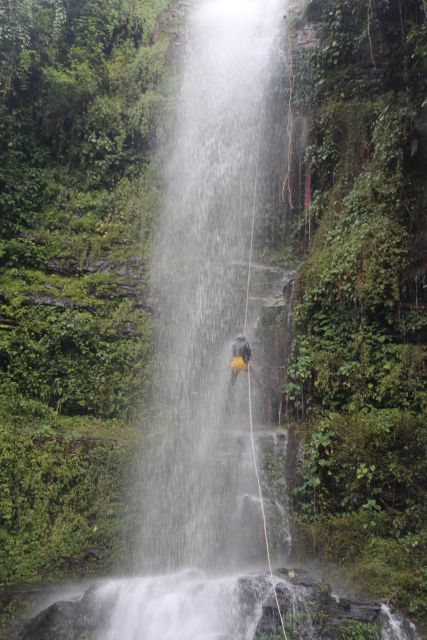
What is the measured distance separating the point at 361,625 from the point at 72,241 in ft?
30.8

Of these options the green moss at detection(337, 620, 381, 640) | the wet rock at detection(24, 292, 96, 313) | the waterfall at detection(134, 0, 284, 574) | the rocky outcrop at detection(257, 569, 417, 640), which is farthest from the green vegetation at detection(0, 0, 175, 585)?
the green moss at detection(337, 620, 381, 640)

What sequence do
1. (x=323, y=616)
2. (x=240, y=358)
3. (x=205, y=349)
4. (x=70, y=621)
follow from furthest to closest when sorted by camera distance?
(x=205, y=349) → (x=240, y=358) → (x=70, y=621) → (x=323, y=616)

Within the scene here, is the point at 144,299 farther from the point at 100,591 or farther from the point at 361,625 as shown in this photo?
the point at 361,625

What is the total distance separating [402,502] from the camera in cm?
637

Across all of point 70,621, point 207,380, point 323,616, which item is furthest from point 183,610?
point 207,380

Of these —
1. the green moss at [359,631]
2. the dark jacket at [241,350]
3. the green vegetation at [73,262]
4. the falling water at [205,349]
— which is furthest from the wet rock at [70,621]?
→ the dark jacket at [241,350]

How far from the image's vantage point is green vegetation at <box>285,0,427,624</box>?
636cm

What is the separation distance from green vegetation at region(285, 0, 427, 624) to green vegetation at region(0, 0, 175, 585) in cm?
337

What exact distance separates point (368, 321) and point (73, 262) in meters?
6.70

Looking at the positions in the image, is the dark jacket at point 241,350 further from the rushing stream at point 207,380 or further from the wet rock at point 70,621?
Answer: the wet rock at point 70,621

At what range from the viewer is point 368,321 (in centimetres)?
769

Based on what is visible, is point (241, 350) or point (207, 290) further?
point (207, 290)

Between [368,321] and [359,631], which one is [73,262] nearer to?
[368,321]

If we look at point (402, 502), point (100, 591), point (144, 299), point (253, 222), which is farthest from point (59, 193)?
point (402, 502)
